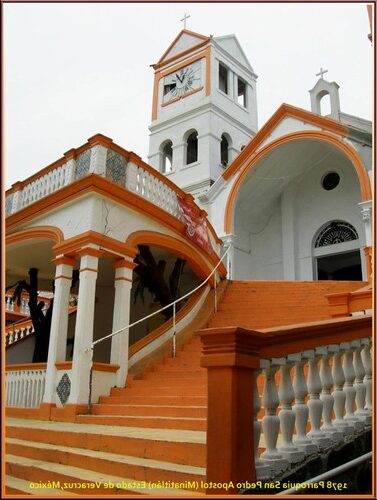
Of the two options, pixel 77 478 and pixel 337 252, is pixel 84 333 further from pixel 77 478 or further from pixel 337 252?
pixel 337 252

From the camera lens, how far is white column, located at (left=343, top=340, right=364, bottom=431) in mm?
4035

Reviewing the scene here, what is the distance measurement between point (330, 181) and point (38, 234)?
10125 millimetres

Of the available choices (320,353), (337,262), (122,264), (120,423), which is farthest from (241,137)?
(320,353)

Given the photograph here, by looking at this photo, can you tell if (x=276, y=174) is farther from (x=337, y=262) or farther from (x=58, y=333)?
(x=58, y=333)

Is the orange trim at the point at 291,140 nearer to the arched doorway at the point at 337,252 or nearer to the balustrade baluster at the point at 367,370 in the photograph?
the arched doorway at the point at 337,252

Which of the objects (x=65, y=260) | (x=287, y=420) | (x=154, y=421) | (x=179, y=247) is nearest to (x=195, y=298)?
(x=179, y=247)

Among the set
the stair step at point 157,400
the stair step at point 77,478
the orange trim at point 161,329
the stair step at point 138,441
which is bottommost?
the stair step at point 77,478

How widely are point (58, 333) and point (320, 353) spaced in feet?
17.7

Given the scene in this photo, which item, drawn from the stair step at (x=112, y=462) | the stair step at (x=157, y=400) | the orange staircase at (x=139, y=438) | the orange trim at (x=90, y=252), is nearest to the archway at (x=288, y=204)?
the orange staircase at (x=139, y=438)

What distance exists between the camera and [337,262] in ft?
54.4

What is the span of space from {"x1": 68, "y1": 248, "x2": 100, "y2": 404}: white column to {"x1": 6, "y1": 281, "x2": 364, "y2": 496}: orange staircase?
1.27 ft

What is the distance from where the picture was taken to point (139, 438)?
4594 mm

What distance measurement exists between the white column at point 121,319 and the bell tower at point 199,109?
10.3m

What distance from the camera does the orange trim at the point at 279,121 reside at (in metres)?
13.8
